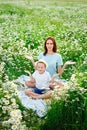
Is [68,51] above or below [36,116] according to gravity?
above

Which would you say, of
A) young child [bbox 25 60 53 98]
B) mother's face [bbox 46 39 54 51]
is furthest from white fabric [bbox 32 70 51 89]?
mother's face [bbox 46 39 54 51]

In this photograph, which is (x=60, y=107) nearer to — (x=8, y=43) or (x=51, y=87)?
(x=51, y=87)

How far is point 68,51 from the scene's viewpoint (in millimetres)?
14703

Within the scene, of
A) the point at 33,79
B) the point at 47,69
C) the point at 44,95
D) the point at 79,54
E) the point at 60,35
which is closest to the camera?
the point at 44,95

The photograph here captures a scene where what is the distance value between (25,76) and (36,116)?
2.81 meters

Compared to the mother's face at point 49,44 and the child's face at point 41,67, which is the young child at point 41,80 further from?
the mother's face at point 49,44

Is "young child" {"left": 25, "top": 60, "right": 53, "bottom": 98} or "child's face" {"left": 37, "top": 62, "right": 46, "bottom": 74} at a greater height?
"child's face" {"left": 37, "top": 62, "right": 46, "bottom": 74}

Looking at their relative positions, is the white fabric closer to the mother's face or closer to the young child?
the young child

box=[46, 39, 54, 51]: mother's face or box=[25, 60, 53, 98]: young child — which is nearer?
box=[25, 60, 53, 98]: young child

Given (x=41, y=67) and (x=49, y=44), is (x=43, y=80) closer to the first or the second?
(x=41, y=67)

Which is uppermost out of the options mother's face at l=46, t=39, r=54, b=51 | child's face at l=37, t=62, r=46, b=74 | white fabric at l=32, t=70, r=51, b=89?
mother's face at l=46, t=39, r=54, b=51

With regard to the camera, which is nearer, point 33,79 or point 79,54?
point 33,79

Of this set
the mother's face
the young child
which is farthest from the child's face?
the mother's face

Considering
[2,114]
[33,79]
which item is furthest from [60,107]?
[33,79]
